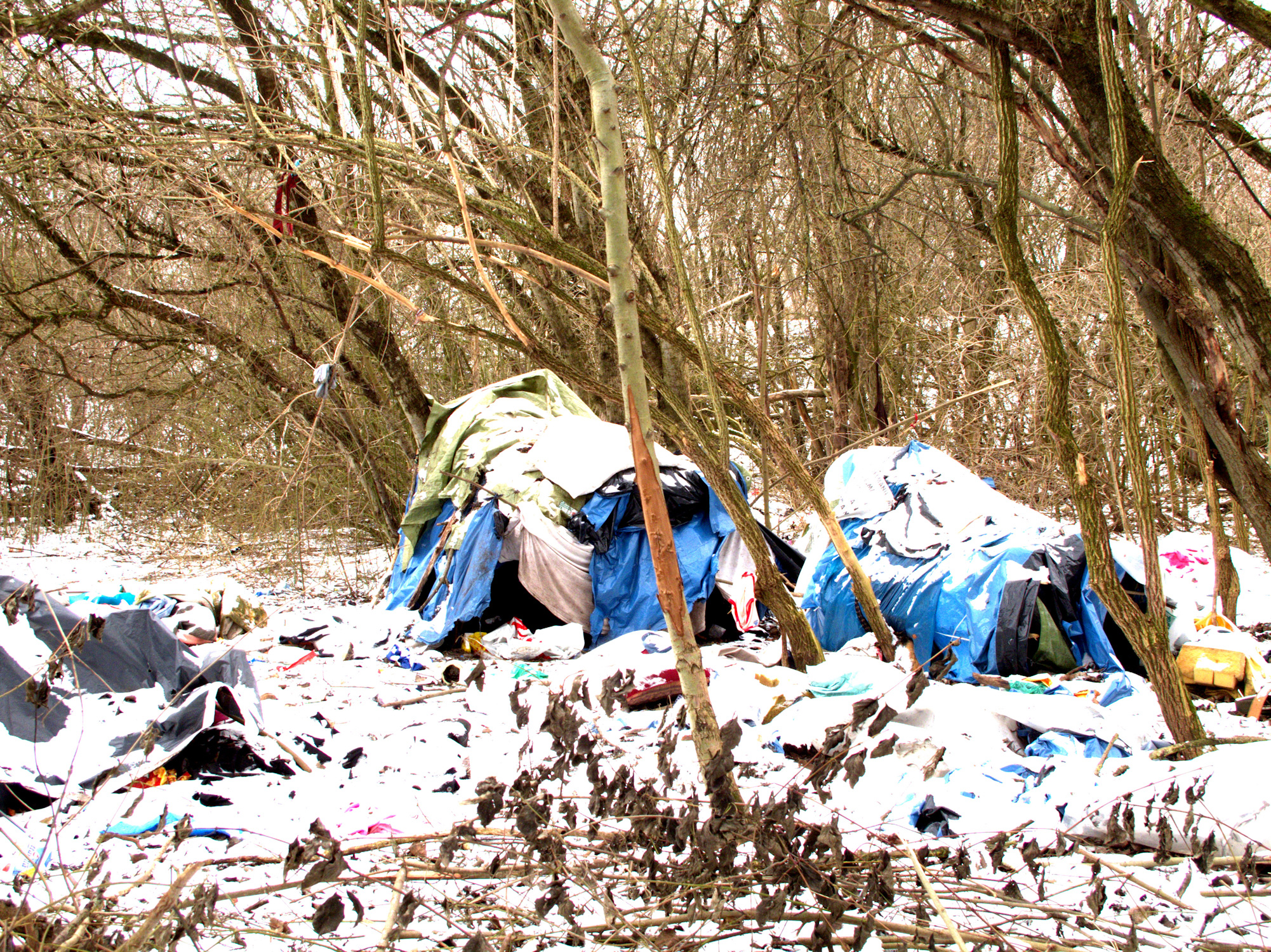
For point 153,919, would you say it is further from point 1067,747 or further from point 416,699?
point 1067,747

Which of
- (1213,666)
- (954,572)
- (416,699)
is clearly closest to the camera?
(1213,666)

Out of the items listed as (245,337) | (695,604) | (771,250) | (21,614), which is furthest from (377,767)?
(245,337)

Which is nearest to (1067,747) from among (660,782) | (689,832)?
(660,782)

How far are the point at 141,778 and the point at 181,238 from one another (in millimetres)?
5032

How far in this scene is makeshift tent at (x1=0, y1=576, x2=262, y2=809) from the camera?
257 centimetres

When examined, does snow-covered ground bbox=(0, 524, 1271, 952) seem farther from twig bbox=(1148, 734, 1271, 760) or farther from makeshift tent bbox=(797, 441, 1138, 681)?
makeshift tent bbox=(797, 441, 1138, 681)

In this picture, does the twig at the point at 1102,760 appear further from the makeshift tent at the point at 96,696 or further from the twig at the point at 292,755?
the makeshift tent at the point at 96,696

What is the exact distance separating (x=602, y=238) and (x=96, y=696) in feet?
11.7

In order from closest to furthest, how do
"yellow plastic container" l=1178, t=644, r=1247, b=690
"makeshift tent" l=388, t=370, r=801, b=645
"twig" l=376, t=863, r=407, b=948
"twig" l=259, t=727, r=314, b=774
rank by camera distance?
"twig" l=376, t=863, r=407, b=948 → "twig" l=259, t=727, r=314, b=774 → "yellow plastic container" l=1178, t=644, r=1247, b=690 → "makeshift tent" l=388, t=370, r=801, b=645

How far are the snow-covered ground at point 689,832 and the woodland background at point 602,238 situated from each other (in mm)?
957

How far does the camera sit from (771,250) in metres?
6.63

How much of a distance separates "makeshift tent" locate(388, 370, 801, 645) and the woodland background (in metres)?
0.48

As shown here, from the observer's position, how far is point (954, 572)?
4.56 m

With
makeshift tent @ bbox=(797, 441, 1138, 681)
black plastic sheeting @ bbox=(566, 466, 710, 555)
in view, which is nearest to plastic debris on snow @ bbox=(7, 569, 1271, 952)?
makeshift tent @ bbox=(797, 441, 1138, 681)
